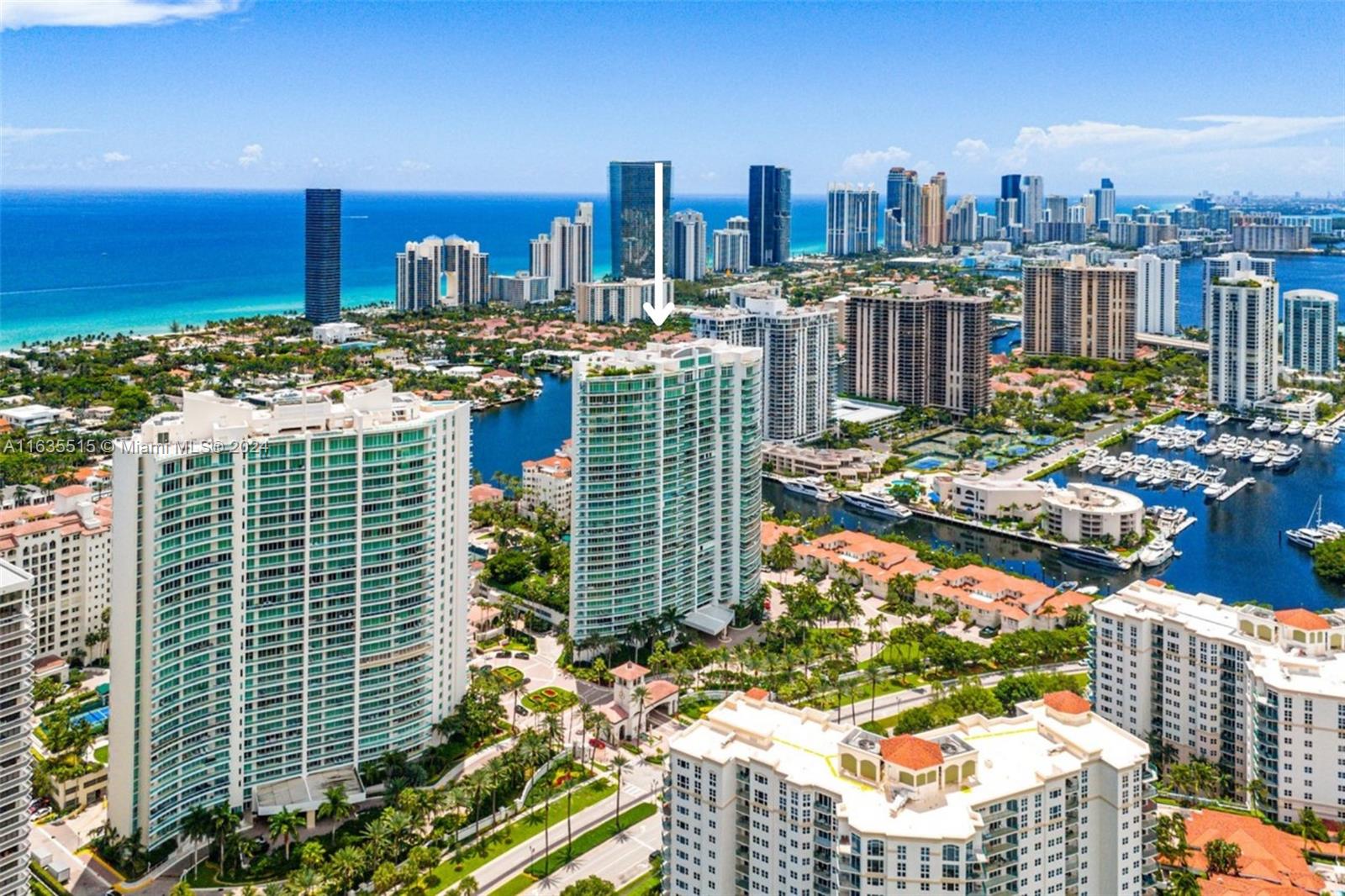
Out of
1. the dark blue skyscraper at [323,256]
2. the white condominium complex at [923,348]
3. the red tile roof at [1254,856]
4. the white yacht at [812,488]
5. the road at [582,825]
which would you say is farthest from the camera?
the dark blue skyscraper at [323,256]

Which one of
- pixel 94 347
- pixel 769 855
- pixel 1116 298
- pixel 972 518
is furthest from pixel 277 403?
pixel 1116 298

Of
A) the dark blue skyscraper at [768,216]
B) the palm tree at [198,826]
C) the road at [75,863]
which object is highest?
the dark blue skyscraper at [768,216]

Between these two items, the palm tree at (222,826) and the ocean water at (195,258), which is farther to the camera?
the ocean water at (195,258)

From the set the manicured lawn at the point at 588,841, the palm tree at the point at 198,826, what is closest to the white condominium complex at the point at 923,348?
the manicured lawn at the point at 588,841

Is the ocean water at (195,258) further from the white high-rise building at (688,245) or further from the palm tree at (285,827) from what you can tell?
the palm tree at (285,827)

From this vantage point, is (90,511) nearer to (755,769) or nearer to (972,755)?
(755,769)

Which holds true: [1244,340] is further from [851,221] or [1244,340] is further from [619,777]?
[851,221]
